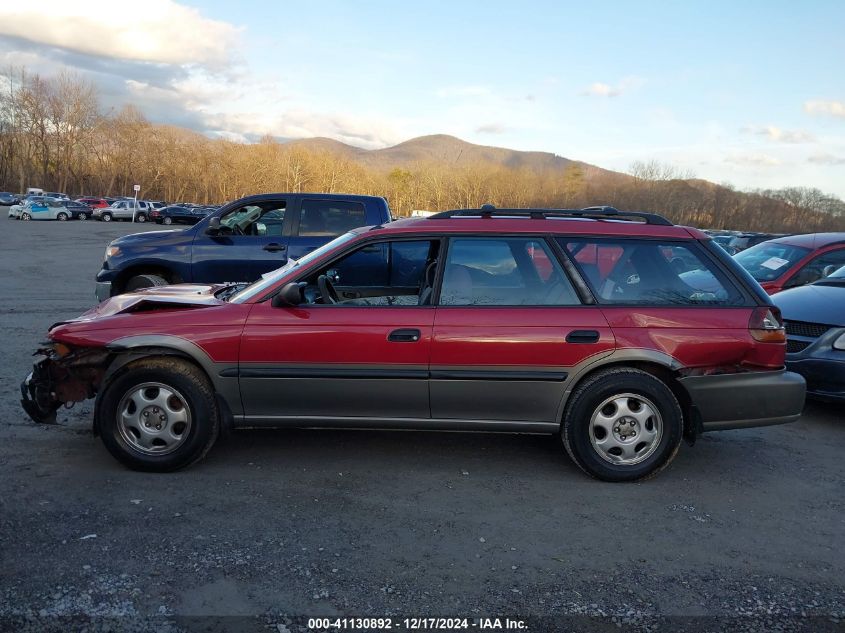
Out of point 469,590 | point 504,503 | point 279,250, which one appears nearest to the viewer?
point 469,590

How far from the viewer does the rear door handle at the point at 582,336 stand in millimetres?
4297

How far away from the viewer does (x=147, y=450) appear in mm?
4320

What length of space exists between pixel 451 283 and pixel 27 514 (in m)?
2.82

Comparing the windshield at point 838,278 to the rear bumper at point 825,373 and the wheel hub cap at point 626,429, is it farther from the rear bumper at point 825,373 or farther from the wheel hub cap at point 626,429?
the wheel hub cap at point 626,429

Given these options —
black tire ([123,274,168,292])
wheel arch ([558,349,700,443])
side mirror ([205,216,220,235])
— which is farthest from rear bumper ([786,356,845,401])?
black tire ([123,274,168,292])

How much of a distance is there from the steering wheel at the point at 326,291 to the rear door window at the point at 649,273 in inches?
64.8

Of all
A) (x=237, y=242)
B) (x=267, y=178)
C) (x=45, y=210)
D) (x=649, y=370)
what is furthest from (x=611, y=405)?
(x=267, y=178)

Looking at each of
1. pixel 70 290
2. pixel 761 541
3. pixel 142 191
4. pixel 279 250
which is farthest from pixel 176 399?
pixel 142 191

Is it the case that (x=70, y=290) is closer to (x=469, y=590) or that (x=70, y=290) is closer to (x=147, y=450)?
(x=147, y=450)

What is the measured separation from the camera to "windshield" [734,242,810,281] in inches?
336

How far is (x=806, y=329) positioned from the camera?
6207mm

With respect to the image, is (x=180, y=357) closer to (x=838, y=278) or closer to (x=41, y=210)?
(x=838, y=278)

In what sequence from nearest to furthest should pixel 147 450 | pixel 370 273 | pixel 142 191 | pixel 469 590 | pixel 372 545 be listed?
1. pixel 469 590
2. pixel 372 545
3. pixel 147 450
4. pixel 370 273
5. pixel 142 191

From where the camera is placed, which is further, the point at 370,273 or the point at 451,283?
the point at 370,273
